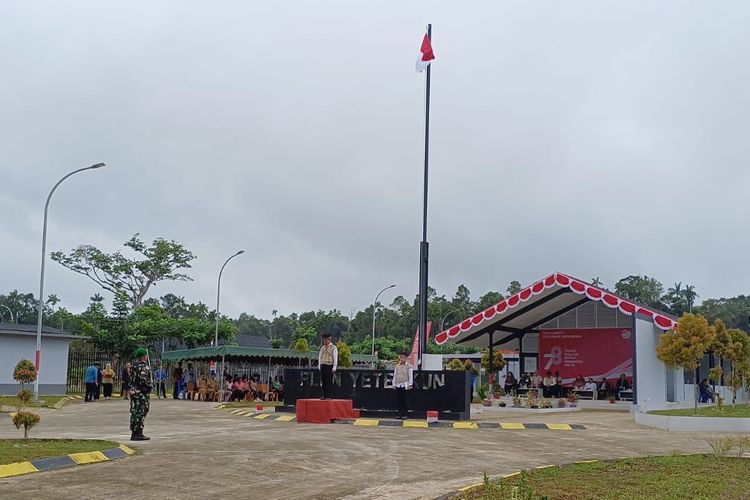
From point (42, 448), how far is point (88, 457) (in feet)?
3.67

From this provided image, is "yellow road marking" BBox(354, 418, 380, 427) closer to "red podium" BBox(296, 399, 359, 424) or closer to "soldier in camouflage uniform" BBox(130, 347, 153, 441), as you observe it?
"red podium" BBox(296, 399, 359, 424)

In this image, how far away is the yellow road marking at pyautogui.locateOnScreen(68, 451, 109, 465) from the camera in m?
10.2

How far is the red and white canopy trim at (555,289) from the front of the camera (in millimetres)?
26375

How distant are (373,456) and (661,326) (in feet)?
58.4

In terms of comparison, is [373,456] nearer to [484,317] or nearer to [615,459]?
[615,459]

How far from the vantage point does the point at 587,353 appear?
112ft

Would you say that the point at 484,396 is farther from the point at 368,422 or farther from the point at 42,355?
the point at 42,355

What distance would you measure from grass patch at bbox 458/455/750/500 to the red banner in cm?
2199

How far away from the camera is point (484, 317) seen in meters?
29.7

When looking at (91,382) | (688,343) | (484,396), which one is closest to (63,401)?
(91,382)

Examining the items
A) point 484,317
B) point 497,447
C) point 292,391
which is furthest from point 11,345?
point 497,447

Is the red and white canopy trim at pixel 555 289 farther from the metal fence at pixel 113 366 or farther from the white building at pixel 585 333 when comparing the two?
the metal fence at pixel 113 366

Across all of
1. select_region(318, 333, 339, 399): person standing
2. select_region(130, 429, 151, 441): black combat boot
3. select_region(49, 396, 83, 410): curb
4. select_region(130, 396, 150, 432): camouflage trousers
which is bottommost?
select_region(49, 396, 83, 410): curb

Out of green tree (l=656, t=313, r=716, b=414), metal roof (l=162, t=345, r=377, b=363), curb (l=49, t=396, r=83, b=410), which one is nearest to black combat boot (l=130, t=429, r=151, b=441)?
green tree (l=656, t=313, r=716, b=414)
